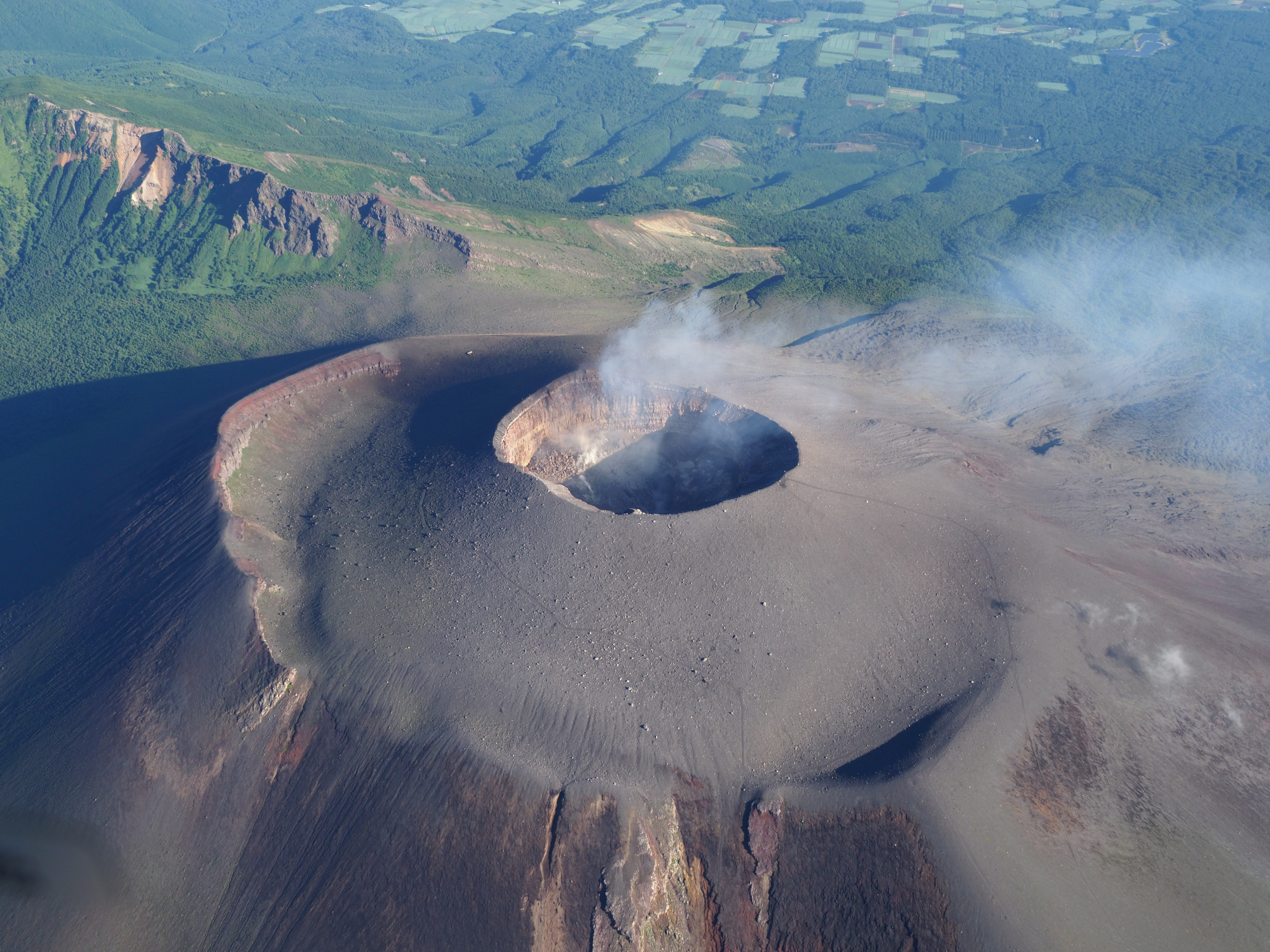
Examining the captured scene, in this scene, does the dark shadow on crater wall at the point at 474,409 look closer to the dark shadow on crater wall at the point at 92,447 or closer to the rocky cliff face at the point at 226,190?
the dark shadow on crater wall at the point at 92,447

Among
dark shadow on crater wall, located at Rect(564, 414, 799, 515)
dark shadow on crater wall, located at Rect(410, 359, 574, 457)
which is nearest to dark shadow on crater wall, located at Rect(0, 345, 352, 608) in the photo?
dark shadow on crater wall, located at Rect(410, 359, 574, 457)

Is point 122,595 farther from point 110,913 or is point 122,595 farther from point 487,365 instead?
point 487,365

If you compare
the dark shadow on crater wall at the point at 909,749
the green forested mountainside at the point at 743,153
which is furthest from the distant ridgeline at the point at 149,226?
the dark shadow on crater wall at the point at 909,749

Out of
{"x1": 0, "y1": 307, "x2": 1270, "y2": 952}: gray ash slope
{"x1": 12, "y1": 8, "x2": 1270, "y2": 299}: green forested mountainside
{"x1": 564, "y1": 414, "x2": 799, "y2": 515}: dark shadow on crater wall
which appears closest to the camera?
{"x1": 0, "y1": 307, "x2": 1270, "y2": 952}: gray ash slope

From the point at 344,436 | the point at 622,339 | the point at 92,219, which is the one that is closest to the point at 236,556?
the point at 344,436

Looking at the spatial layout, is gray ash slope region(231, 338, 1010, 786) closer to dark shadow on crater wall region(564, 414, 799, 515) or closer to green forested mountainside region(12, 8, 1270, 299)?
dark shadow on crater wall region(564, 414, 799, 515)

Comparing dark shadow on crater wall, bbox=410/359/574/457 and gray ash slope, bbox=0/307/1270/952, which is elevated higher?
dark shadow on crater wall, bbox=410/359/574/457

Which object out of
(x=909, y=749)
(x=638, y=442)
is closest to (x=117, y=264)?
(x=638, y=442)
